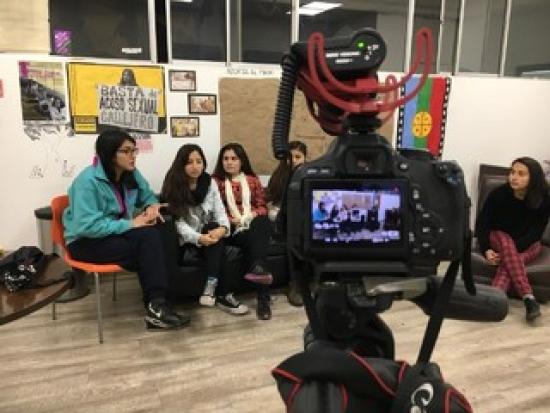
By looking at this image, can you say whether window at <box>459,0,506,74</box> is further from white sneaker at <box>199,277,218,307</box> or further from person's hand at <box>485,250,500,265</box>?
white sneaker at <box>199,277,218,307</box>

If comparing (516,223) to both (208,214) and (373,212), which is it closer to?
(208,214)

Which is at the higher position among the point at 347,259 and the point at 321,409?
the point at 347,259

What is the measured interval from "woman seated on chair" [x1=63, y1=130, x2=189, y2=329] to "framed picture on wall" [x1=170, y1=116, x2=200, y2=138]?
71 cm

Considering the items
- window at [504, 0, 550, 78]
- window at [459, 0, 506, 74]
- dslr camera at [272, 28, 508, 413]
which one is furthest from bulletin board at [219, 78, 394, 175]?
dslr camera at [272, 28, 508, 413]

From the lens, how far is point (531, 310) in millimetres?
2727

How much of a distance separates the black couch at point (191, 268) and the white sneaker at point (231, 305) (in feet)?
0.23

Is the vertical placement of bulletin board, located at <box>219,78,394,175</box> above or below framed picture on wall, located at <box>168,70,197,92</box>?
below

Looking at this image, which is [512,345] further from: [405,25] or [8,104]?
[8,104]

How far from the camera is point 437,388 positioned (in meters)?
0.65

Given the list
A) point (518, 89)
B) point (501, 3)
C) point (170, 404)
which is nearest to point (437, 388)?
point (170, 404)

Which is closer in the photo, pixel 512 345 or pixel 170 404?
pixel 170 404

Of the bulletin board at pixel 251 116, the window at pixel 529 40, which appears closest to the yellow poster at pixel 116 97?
the bulletin board at pixel 251 116

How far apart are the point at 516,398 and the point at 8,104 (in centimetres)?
317

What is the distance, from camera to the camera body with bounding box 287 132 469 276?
69cm
